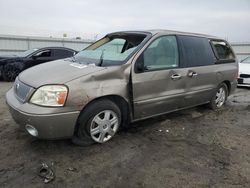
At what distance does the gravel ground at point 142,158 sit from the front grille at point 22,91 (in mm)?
713

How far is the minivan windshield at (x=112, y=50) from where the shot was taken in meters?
4.09

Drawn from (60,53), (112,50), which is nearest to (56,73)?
(112,50)

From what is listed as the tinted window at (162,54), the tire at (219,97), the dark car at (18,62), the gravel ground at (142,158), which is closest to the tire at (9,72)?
the dark car at (18,62)

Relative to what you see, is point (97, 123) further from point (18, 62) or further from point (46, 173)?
point (18, 62)

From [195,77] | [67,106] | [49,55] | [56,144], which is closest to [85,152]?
[56,144]

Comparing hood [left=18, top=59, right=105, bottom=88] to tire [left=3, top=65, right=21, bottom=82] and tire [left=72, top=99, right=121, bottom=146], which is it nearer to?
tire [left=72, top=99, right=121, bottom=146]

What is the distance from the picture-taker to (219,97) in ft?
19.7

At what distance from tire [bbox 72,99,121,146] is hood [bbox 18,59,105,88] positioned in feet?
1.52

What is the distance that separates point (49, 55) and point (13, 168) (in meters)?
7.96

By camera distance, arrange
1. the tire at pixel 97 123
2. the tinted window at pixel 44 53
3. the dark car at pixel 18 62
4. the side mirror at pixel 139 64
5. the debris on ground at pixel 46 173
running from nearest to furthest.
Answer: the debris on ground at pixel 46 173 < the tire at pixel 97 123 < the side mirror at pixel 139 64 < the dark car at pixel 18 62 < the tinted window at pixel 44 53

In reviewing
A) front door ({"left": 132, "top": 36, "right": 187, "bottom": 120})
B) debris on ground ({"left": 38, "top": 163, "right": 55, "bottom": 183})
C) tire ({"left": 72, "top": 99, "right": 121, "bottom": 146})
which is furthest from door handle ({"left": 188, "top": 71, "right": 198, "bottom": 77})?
debris on ground ({"left": 38, "top": 163, "right": 55, "bottom": 183})

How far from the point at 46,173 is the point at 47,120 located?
0.62 m

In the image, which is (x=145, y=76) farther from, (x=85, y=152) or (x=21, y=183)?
(x=21, y=183)

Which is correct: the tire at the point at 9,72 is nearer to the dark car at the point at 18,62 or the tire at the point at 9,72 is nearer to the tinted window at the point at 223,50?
the dark car at the point at 18,62
